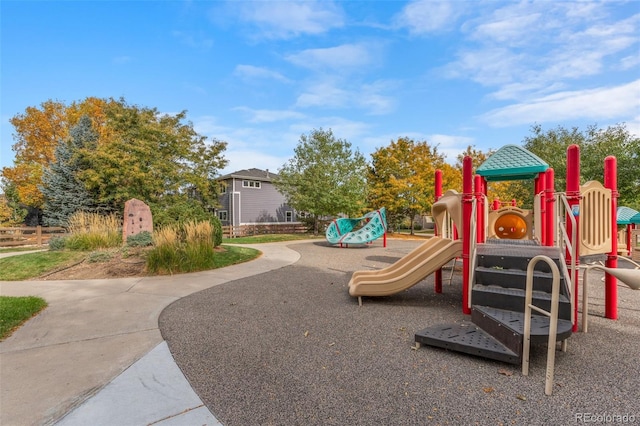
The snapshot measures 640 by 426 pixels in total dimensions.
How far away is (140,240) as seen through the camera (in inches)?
406

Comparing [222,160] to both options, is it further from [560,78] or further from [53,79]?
[560,78]

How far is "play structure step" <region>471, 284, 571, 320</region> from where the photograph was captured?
318 cm

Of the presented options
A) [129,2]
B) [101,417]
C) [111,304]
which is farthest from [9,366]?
Answer: [129,2]

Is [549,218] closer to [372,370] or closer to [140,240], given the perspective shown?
[372,370]

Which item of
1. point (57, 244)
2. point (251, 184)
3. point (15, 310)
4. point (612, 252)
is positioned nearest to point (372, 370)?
point (612, 252)

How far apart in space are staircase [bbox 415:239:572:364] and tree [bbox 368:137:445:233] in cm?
1793

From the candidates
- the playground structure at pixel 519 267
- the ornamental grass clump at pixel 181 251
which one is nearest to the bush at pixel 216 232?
the ornamental grass clump at pixel 181 251

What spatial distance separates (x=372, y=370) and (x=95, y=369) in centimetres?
281

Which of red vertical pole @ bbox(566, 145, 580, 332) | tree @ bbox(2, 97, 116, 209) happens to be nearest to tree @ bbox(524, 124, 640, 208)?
red vertical pole @ bbox(566, 145, 580, 332)

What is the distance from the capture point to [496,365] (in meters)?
2.98

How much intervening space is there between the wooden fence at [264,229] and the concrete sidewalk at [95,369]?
17673 millimetres

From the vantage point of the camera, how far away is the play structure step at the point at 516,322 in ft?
9.08

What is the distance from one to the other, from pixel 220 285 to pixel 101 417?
15.4ft

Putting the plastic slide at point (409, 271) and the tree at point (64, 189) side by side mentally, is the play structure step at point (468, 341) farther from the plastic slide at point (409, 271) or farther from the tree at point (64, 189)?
the tree at point (64, 189)
